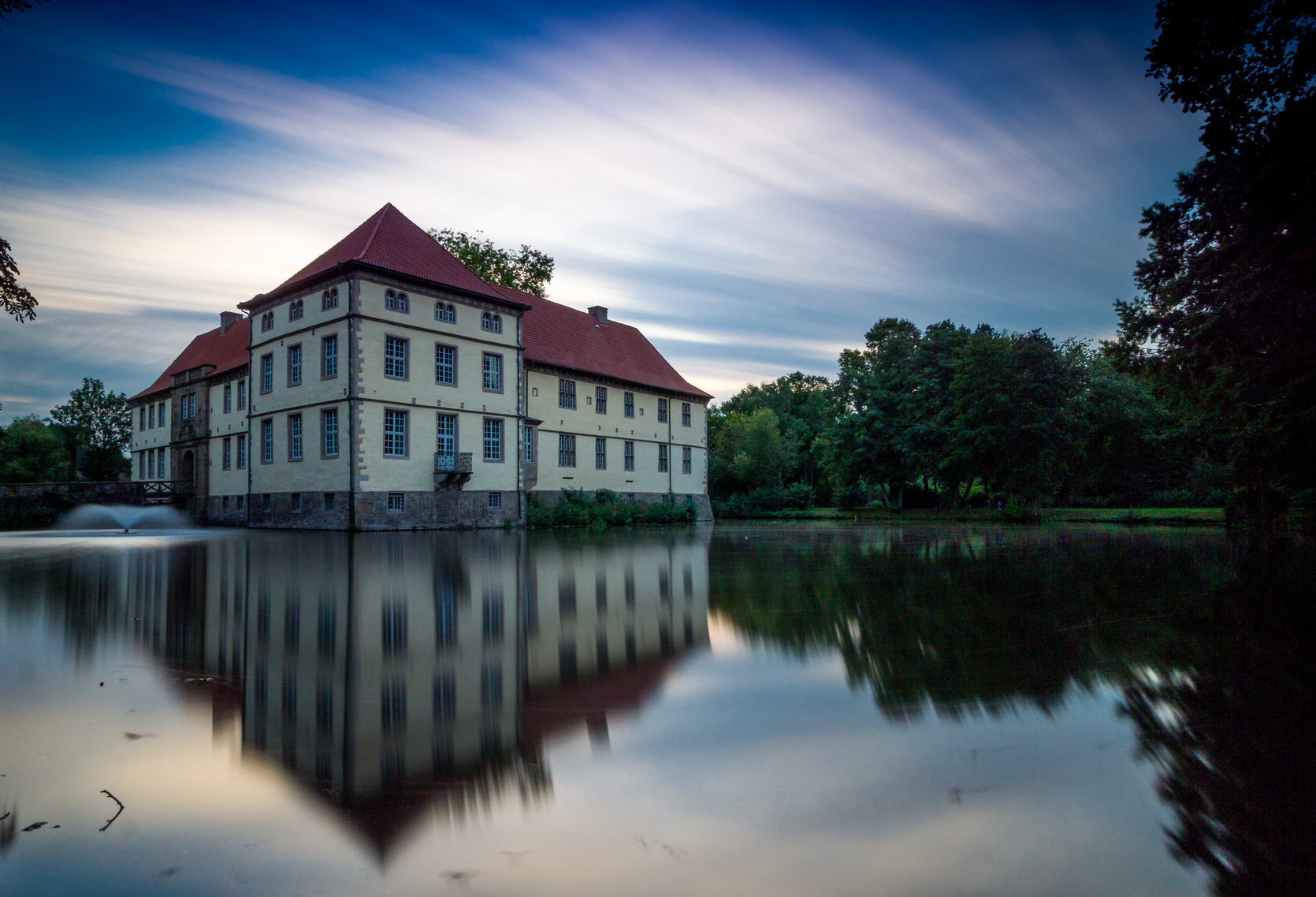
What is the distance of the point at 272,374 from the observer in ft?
107

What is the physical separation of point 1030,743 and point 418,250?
3129 cm

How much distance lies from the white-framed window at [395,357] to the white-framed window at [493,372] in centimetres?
370

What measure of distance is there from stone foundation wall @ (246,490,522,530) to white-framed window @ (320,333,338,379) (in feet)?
15.1

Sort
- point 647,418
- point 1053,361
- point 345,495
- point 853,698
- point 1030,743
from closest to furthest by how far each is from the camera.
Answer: point 1030,743, point 853,698, point 345,495, point 1053,361, point 647,418

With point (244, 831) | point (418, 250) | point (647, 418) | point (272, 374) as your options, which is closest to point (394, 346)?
point (418, 250)

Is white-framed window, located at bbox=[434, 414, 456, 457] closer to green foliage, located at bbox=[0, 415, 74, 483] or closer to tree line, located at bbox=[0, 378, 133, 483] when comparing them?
tree line, located at bbox=[0, 378, 133, 483]

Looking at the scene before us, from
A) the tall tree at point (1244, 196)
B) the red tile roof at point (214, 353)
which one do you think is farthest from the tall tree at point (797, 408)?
the tall tree at point (1244, 196)

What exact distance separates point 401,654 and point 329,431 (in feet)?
86.2

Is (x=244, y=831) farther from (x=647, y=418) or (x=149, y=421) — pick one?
(x=149, y=421)

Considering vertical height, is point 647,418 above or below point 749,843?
above

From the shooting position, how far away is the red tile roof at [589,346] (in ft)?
127

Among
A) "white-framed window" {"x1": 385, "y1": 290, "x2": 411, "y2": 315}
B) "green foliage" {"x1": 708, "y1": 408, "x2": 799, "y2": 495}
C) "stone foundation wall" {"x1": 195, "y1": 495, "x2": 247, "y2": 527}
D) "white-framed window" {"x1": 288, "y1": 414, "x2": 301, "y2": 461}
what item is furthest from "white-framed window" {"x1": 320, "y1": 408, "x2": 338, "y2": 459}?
"green foliage" {"x1": 708, "y1": 408, "x2": 799, "y2": 495}

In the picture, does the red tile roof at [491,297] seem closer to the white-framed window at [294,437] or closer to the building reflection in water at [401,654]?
the white-framed window at [294,437]

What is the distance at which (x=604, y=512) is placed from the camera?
3722 cm
